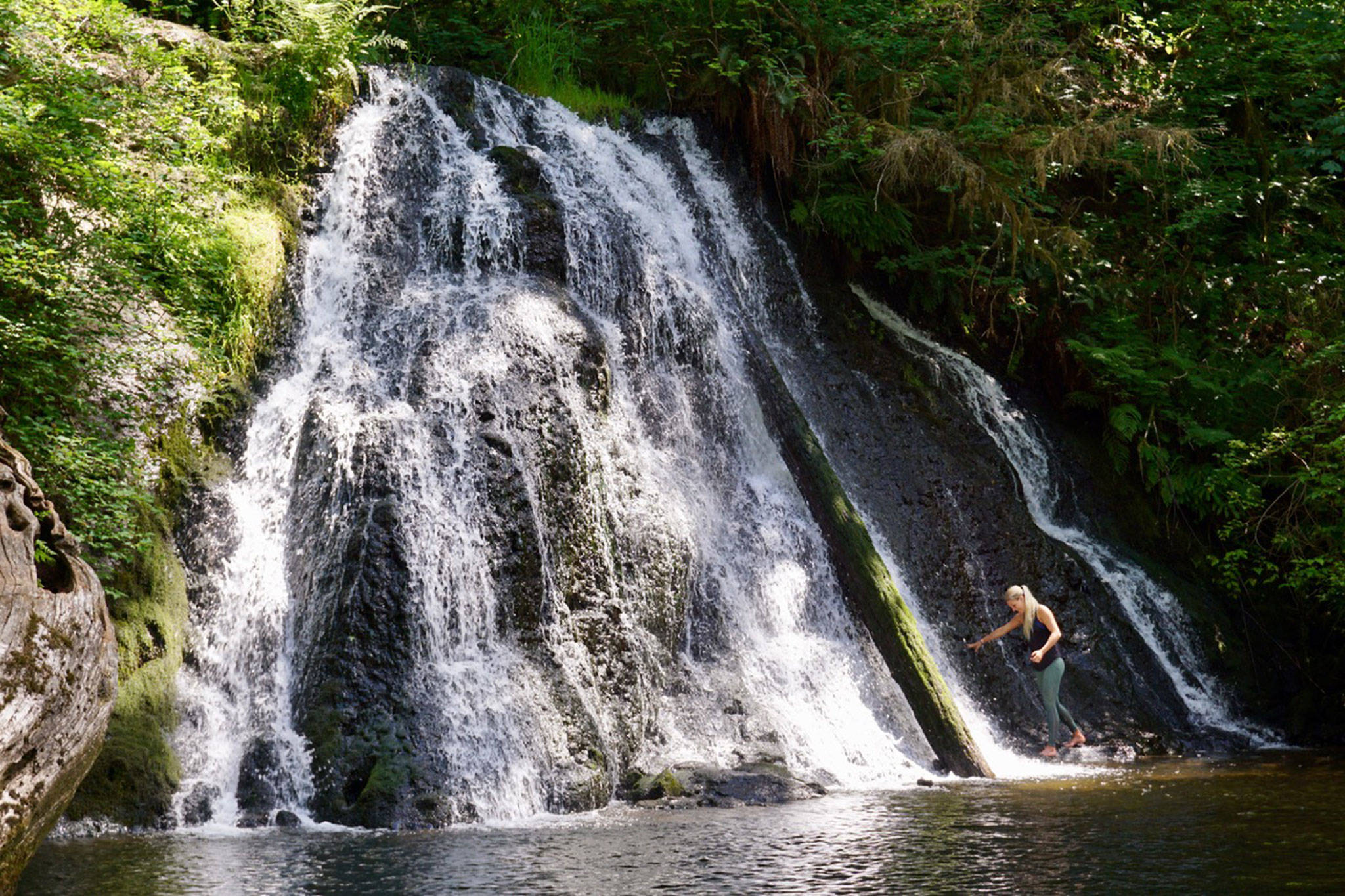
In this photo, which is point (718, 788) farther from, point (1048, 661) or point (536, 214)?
point (536, 214)

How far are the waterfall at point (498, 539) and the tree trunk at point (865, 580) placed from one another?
186 mm

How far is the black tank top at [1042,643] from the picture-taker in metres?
9.48

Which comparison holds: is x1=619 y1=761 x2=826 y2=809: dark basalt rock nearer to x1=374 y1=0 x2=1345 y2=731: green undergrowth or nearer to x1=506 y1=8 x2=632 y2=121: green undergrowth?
x1=374 y1=0 x2=1345 y2=731: green undergrowth

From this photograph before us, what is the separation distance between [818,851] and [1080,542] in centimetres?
774

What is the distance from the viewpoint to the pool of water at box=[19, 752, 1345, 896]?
5.16 m

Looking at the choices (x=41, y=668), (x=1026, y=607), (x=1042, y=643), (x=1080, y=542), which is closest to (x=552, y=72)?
(x=1080, y=542)

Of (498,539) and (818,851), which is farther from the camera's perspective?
(498,539)

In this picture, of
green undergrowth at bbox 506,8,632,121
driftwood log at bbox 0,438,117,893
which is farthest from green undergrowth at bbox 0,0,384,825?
green undergrowth at bbox 506,8,632,121

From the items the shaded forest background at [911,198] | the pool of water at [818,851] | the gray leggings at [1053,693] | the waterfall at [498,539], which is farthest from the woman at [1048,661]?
the shaded forest background at [911,198]

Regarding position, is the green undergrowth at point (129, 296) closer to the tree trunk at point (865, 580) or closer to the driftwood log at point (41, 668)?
the driftwood log at point (41, 668)

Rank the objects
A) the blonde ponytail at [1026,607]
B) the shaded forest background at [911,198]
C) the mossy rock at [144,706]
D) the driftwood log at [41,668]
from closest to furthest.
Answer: the driftwood log at [41,668]
the mossy rock at [144,706]
the shaded forest background at [911,198]
the blonde ponytail at [1026,607]

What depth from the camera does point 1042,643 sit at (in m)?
9.64

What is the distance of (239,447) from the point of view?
31.5ft

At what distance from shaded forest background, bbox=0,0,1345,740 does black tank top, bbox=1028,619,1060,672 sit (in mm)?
3500
